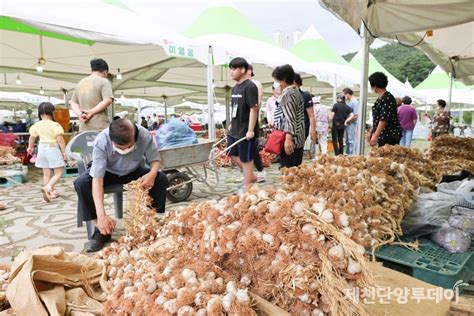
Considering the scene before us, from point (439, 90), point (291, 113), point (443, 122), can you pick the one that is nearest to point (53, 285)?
point (291, 113)

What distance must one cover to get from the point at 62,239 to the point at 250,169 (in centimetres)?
232

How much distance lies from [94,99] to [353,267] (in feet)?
11.8

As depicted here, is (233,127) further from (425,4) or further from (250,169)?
(425,4)

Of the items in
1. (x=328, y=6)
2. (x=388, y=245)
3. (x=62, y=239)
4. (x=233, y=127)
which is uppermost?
(x=328, y=6)

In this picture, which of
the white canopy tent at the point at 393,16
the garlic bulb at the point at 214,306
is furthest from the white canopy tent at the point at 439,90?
the garlic bulb at the point at 214,306

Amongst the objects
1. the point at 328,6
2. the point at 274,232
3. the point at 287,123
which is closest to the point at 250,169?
the point at 287,123

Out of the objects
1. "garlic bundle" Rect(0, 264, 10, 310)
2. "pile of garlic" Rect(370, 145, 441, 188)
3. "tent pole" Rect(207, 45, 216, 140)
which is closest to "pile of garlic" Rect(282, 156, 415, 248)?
"pile of garlic" Rect(370, 145, 441, 188)

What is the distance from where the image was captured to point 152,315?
1164mm

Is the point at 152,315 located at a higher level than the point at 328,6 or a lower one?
lower

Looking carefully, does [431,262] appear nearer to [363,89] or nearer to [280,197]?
[280,197]

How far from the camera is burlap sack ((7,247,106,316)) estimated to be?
1.52 metres

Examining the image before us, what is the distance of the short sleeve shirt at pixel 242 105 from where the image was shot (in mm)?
4176

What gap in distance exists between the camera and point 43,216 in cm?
418

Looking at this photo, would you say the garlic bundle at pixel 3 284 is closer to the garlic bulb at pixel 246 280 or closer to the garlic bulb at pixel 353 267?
the garlic bulb at pixel 246 280
